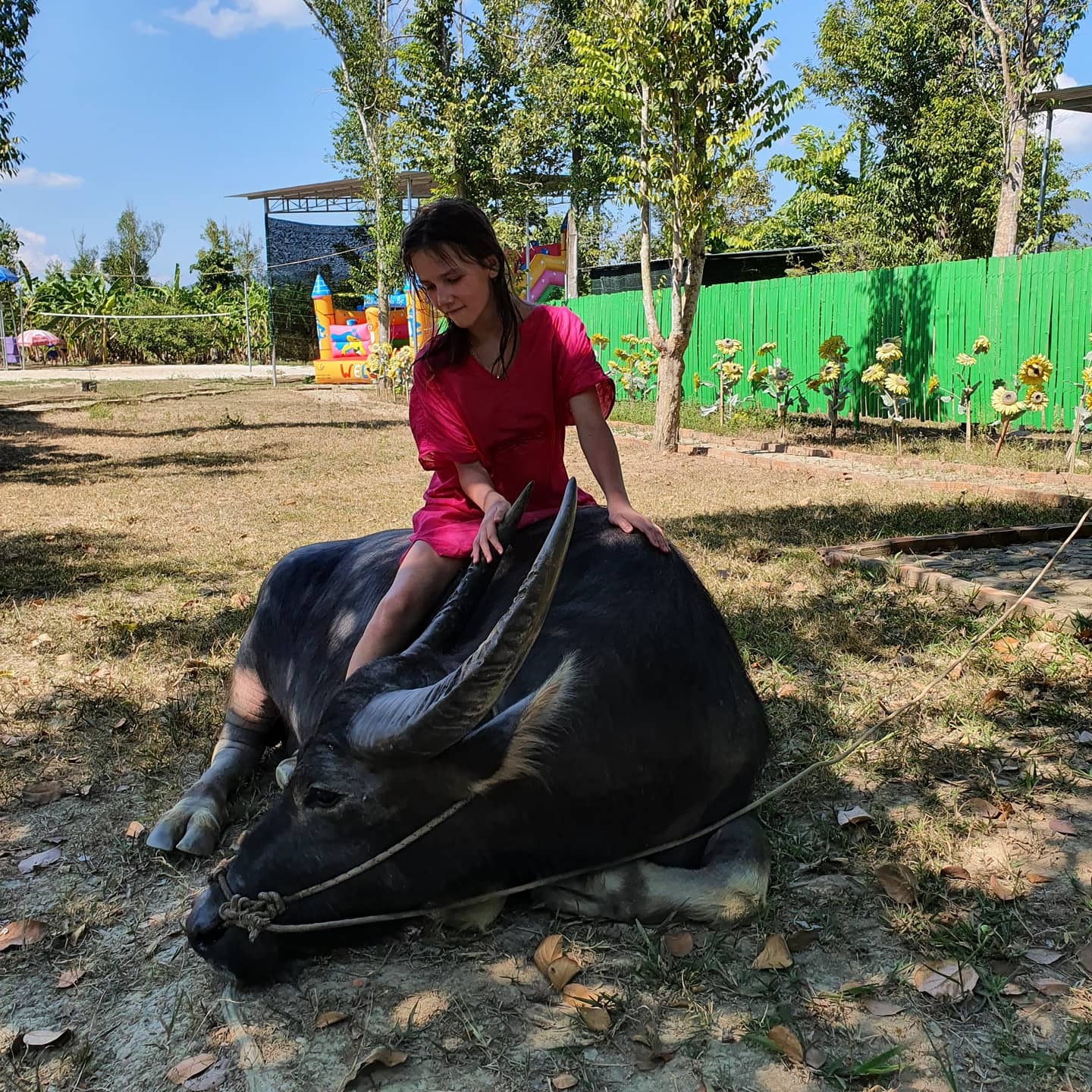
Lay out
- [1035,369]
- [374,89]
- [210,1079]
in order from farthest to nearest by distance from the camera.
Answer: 1. [374,89]
2. [1035,369]
3. [210,1079]

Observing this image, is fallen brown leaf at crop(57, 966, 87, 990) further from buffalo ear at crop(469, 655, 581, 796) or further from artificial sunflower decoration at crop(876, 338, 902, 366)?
artificial sunflower decoration at crop(876, 338, 902, 366)

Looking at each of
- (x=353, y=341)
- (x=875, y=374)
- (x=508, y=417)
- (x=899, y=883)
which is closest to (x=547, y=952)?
(x=899, y=883)

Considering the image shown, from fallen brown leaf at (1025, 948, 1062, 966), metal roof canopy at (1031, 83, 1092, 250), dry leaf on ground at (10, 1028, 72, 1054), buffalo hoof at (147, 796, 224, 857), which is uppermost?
metal roof canopy at (1031, 83, 1092, 250)

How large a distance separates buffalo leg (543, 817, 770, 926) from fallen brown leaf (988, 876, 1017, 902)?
2.11 feet

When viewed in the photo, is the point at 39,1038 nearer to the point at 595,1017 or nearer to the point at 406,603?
the point at 595,1017

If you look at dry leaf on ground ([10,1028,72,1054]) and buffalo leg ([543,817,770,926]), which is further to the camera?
buffalo leg ([543,817,770,926])

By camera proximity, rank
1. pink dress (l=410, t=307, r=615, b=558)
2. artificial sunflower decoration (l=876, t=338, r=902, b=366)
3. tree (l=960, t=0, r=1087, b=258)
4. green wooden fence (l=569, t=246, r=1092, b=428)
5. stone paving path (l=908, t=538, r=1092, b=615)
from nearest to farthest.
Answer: pink dress (l=410, t=307, r=615, b=558), stone paving path (l=908, t=538, r=1092, b=615), artificial sunflower decoration (l=876, t=338, r=902, b=366), green wooden fence (l=569, t=246, r=1092, b=428), tree (l=960, t=0, r=1087, b=258)

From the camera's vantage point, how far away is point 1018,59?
20.2 metres

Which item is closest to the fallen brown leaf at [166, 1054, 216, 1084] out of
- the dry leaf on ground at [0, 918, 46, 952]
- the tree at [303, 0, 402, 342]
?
the dry leaf on ground at [0, 918, 46, 952]

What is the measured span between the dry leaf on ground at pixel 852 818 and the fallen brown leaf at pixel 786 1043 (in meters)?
1.00

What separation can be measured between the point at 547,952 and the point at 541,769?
517 mm

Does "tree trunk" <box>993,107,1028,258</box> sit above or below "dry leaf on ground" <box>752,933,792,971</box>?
above

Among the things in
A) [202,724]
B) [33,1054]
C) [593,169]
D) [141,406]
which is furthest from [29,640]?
[593,169]

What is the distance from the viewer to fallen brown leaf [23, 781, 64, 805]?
3.53 metres
